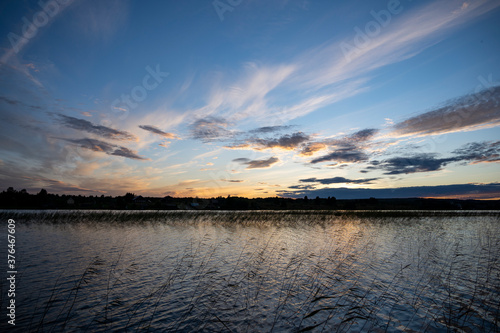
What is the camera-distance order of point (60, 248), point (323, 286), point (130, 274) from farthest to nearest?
point (60, 248)
point (130, 274)
point (323, 286)

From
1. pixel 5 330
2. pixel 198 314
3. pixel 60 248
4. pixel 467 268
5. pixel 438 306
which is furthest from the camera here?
pixel 60 248

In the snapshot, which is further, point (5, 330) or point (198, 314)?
point (198, 314)

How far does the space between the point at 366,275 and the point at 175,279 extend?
30.3ft

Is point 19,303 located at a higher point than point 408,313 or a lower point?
higher

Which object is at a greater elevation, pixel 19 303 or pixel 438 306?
pixel 19 303

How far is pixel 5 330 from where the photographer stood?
656 cm

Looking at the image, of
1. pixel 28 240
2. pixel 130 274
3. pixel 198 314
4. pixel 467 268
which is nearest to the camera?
pixel 198 314

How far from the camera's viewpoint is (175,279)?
36.5ft

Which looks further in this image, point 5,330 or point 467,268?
point 467,268

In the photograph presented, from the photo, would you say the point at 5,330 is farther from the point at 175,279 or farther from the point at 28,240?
the point at 28,240

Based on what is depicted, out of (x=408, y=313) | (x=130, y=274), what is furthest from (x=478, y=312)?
(x=130, y=274)

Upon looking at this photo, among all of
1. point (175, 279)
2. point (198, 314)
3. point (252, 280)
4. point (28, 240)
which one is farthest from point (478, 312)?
point (28, 240)

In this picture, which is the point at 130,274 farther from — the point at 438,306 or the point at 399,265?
the point at 399,265

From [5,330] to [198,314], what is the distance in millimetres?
5153
